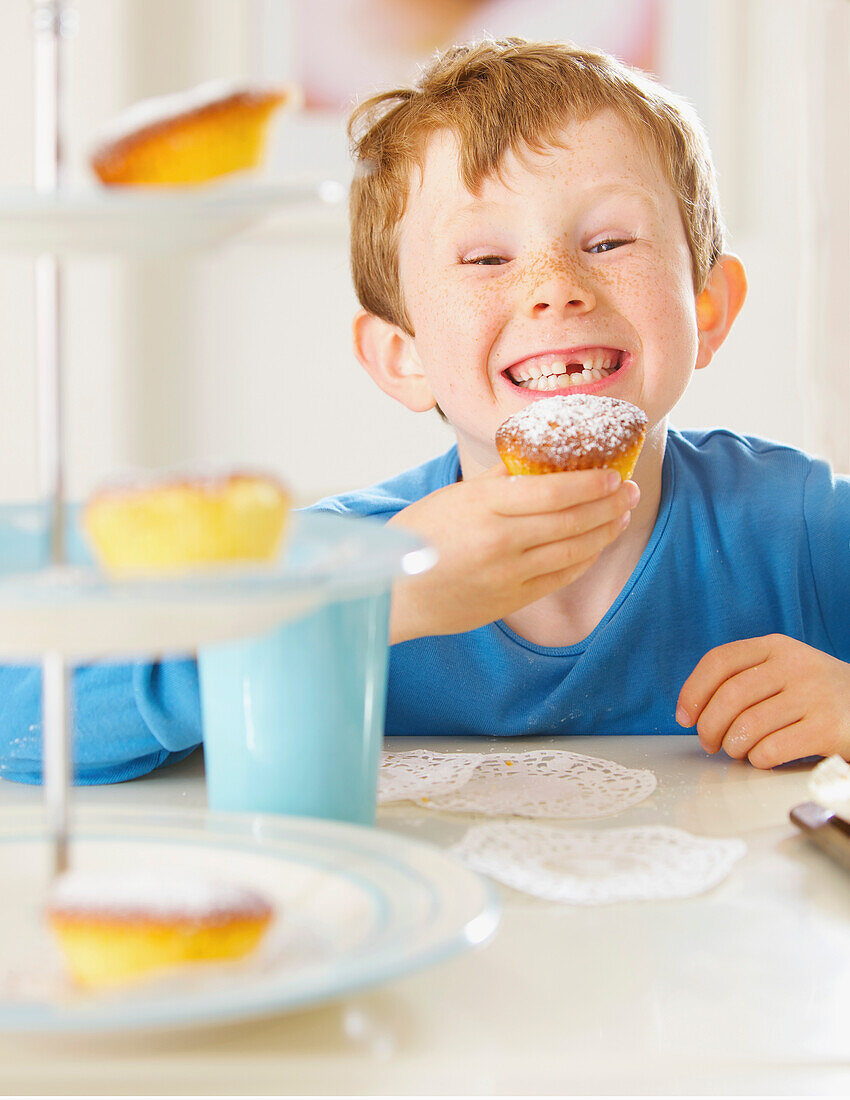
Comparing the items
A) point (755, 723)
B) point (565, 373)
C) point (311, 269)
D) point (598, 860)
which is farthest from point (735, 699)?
point (311, 269)

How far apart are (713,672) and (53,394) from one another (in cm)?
65

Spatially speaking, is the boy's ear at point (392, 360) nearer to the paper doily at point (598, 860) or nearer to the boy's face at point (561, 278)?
the boy's face at point (561, 278)

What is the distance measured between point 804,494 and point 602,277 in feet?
1.37

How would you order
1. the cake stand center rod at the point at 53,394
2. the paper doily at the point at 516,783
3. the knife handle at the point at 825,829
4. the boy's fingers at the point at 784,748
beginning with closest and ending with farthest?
1. the cake stand center rod at the point at 53,394
2. the knife handle at the point at 825,829
3. the paper doily at the point at 516,783
4. the boy's fingers at the point at 784,748

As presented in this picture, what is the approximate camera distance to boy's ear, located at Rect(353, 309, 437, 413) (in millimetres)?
1460

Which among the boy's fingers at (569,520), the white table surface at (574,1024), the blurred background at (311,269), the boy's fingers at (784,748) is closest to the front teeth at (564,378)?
the boy's fingers at (569,520)

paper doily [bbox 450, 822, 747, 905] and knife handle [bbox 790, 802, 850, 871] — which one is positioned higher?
knife handle [bbox 790, 802, 850, 871]

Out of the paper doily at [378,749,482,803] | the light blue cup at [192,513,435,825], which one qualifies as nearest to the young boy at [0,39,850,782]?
the paper doily at [378,749,482,803]

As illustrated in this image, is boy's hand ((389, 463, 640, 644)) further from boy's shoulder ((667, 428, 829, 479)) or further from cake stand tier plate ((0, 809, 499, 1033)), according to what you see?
boy's shoulder ((667, 428, 829, 479))

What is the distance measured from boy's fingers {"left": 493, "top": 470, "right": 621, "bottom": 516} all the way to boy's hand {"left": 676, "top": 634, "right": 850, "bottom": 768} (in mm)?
219

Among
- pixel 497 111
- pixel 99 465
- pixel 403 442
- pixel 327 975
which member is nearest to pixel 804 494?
pixel 497 111

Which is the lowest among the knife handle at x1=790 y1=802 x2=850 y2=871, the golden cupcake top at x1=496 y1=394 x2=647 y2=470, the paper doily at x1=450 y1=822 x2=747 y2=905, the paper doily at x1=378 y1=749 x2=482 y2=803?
the paper doily at x1=378 y1=749 x2=482 y2=803

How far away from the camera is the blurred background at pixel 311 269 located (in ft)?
10.1

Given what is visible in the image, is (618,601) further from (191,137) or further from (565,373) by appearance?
(191,137)
